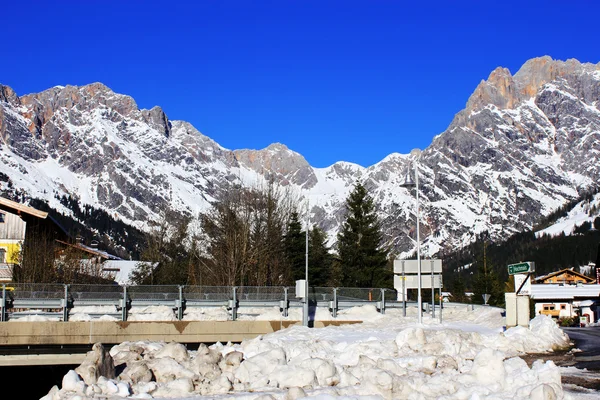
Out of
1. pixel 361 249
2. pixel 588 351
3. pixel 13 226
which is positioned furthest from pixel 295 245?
pixel 588 351

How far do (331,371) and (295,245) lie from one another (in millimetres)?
32758

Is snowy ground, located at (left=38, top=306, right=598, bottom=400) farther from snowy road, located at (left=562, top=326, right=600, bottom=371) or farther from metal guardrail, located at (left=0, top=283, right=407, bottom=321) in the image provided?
metal guardrail, located at (left=0, top=283, right=407, bottom=321)

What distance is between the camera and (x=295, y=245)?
50.4 metres

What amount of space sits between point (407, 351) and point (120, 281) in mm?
45494

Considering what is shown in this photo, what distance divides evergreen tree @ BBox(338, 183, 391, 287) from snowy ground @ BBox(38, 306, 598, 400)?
28885 millimetres

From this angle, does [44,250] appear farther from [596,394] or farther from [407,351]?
[596,394]

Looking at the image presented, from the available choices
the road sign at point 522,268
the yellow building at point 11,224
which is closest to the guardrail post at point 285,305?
the road sign at point 522,268

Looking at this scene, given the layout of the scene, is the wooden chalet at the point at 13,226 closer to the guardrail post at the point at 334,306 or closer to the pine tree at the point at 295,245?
the pine tree at the point at 295,245

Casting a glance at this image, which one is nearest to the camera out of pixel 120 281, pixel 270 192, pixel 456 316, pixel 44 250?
pixel 456 316

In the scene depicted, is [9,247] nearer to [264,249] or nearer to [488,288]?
[264,249]

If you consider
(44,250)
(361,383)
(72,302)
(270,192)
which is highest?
(270,192)

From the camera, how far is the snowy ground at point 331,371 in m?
16.2

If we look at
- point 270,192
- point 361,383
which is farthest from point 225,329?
point 270,192

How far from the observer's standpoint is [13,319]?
24.5m
